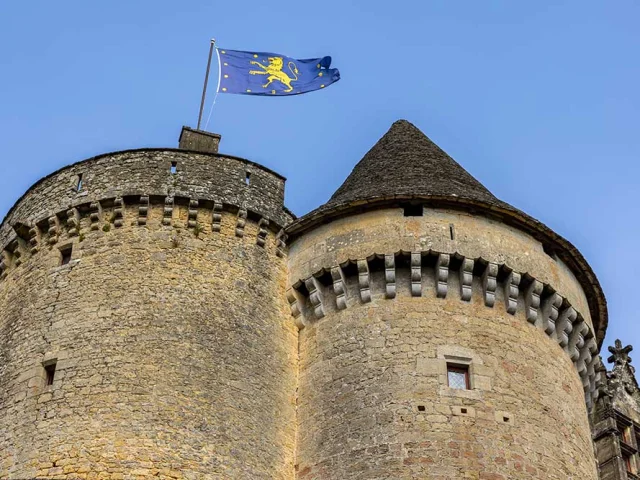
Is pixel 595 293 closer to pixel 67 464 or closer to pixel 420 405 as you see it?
pixel 420 405

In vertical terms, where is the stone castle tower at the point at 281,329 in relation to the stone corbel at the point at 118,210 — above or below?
below

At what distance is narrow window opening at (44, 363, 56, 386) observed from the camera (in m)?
15.0

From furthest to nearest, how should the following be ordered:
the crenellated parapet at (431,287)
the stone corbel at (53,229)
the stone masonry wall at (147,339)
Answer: the stone corbel at (53,229) < the crenellated parapet at (431,287) < the stone masonry wall at (147,339)

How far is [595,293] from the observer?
17.9m

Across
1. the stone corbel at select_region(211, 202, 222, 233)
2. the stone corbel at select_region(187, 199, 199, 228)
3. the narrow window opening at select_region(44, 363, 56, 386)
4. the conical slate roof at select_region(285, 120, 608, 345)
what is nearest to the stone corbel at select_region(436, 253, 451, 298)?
the conical slate roof at select_region(285, 120, 608, 345)

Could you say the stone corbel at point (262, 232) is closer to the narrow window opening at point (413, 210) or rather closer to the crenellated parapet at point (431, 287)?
the crenellated parapet at point (431, 287)

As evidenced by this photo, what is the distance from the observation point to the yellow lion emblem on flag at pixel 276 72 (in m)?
21.1

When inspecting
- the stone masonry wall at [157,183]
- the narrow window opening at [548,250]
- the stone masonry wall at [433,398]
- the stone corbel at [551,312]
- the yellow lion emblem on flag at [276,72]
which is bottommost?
the stone masonry wall at [433,398]

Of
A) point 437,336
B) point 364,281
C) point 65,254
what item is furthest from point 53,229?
point 437,336

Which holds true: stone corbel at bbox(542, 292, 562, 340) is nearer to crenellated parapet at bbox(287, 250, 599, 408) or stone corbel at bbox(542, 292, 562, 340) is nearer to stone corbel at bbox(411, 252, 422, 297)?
crenellated parapet at bbox(287, 250, 599, 408)

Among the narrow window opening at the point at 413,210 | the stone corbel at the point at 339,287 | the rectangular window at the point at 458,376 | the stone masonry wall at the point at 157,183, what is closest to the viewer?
the rectangular window at the point at 458,376

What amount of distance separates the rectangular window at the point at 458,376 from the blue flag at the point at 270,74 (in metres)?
8.25

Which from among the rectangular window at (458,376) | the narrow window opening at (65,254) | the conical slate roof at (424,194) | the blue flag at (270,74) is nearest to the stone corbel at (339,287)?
the conical slate roof at (424,194)

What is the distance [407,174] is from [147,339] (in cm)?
569
